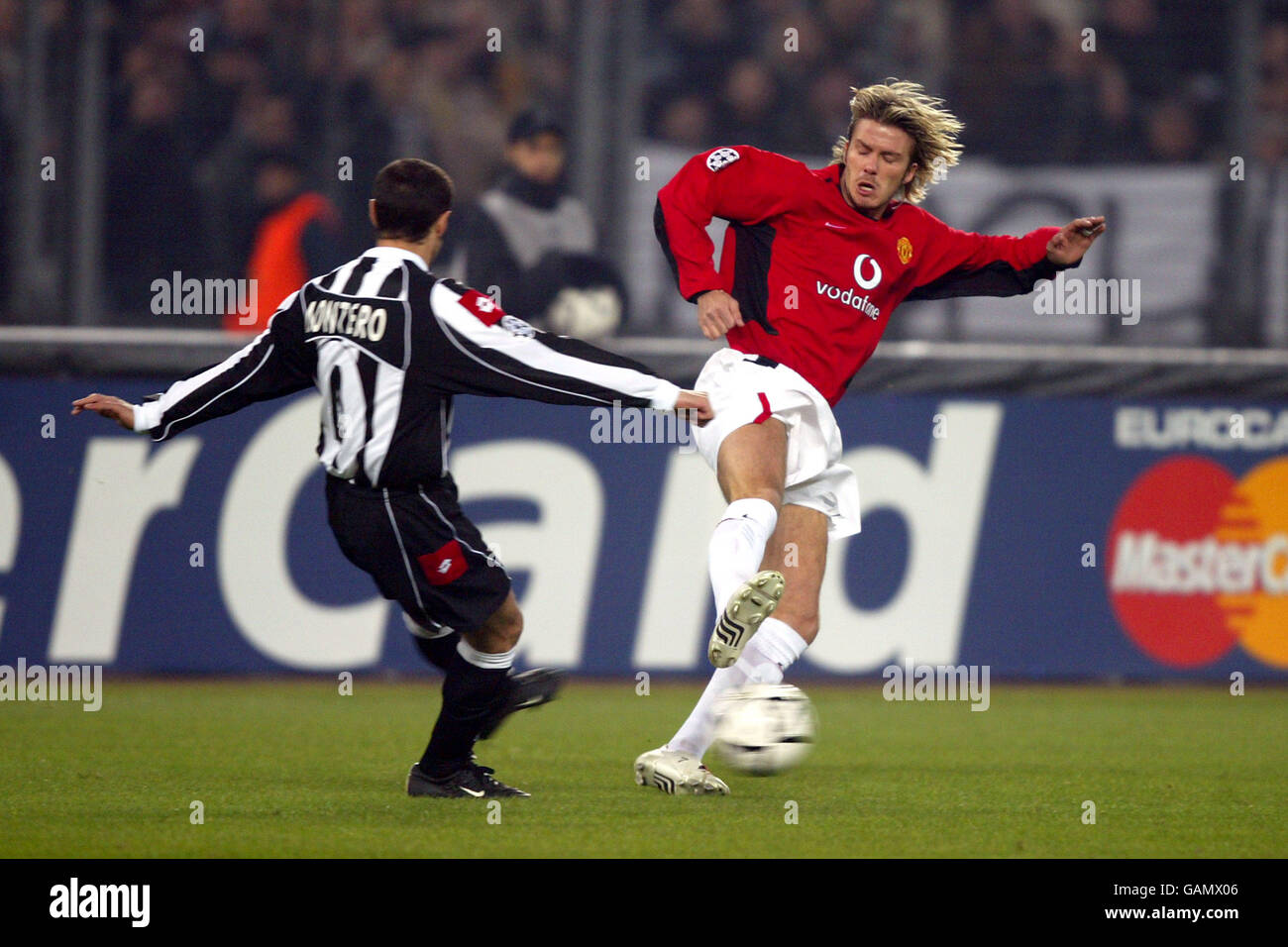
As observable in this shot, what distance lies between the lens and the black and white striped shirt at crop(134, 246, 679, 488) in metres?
4.73

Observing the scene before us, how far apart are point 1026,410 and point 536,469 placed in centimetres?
234

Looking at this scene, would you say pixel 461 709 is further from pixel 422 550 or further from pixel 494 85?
pixel 494 85

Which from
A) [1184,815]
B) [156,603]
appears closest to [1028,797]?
[1184,815]

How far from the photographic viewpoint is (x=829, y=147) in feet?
32.5

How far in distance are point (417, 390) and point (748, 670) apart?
1.24 meters

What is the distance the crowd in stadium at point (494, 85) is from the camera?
371 inches

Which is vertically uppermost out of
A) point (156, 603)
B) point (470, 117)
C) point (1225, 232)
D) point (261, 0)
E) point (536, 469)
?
point (261, 0)

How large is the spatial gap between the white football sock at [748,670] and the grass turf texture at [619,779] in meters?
0.18

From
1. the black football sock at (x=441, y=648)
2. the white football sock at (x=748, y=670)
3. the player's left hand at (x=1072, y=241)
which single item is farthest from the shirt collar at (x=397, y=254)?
the player's left hand at (x=1072, y=241)

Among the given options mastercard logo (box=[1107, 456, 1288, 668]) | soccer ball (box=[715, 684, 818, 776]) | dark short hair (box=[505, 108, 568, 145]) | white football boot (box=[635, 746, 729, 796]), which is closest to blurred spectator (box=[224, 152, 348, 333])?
dark short hair (box=[505, 108, 568, 145])

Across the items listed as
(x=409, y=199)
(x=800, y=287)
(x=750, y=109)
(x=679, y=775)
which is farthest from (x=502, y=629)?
(x=750, y=109)

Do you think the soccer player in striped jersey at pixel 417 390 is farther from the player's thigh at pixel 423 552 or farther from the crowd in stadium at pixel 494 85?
the crowd in stadium at pixel 494 85

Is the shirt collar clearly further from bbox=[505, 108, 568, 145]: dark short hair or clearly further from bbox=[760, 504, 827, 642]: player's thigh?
bbox=[505, 108, 568, 145]: dark short hair

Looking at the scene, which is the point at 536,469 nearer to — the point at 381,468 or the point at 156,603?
the point at 156,603
